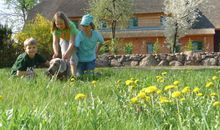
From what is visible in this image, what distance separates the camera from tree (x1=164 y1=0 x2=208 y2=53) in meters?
45.9

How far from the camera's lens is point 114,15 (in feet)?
136

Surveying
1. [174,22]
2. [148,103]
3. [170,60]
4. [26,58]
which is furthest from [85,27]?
[174,22]

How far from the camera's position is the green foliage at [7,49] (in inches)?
1097

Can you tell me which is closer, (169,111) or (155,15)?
(169,111)

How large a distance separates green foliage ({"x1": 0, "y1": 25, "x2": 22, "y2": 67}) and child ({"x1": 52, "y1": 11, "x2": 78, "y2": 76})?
60.5ft

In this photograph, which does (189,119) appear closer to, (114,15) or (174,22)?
(114,15)

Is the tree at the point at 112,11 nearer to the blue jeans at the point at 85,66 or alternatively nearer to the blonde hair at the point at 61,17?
the blue jeans at the point at 85,66

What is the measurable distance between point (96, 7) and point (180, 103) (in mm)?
40203

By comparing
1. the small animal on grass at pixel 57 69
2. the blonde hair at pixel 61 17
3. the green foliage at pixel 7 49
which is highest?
the blonde hair at pixel 61 17

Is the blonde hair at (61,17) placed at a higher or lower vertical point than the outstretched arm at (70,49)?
higher

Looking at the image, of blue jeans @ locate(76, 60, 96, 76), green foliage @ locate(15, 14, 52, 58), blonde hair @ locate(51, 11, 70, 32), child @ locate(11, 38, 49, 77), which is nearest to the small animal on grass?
child @ locate(11, 38, 49, 77)

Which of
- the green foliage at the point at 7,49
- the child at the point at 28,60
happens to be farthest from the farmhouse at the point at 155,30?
the child at the point at 28,60

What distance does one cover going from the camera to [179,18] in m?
46.2

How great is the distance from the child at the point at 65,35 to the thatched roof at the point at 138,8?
38903mm
